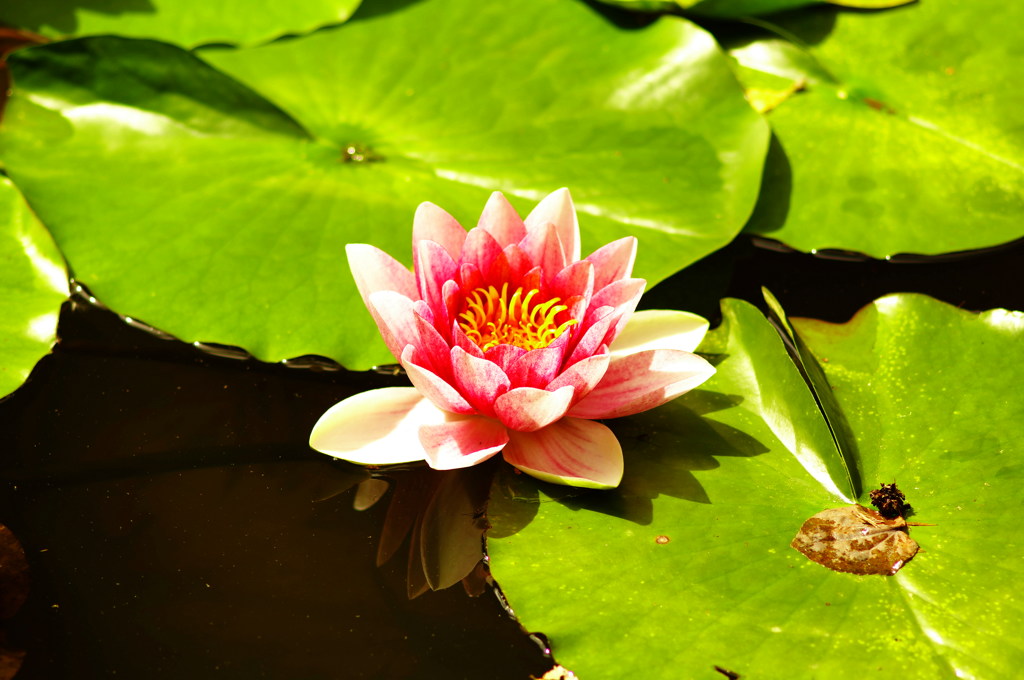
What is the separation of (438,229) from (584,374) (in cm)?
43

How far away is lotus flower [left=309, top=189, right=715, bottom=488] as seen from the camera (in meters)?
1.40

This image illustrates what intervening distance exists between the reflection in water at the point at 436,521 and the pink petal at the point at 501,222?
1.47ft

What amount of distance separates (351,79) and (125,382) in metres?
1.07

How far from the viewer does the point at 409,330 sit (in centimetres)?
145

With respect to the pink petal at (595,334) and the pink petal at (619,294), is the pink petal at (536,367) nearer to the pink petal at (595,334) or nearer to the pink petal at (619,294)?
the pink petal at (595,334)

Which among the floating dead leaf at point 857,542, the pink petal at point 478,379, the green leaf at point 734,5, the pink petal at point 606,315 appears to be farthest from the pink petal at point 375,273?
the green leaf at point 734,5

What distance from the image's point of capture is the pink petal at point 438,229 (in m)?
1.56

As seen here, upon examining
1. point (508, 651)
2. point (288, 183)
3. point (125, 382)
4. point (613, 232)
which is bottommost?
point (508, 651)

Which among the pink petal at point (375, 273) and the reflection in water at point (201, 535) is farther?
the pink petal at point (375, 273)

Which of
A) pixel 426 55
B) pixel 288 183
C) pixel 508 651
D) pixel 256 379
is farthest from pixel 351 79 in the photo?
pixel 508 651

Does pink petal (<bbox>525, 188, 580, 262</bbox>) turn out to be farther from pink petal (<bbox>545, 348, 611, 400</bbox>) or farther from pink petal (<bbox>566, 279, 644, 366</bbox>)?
pink petal (<bbox>545, 348, 611, 400</bbox>)

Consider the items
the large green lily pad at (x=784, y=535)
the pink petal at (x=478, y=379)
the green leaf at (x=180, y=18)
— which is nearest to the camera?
the large green lily pad at (x=784, y=535)

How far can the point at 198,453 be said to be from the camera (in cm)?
160

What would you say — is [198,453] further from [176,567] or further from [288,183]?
[288,183]
